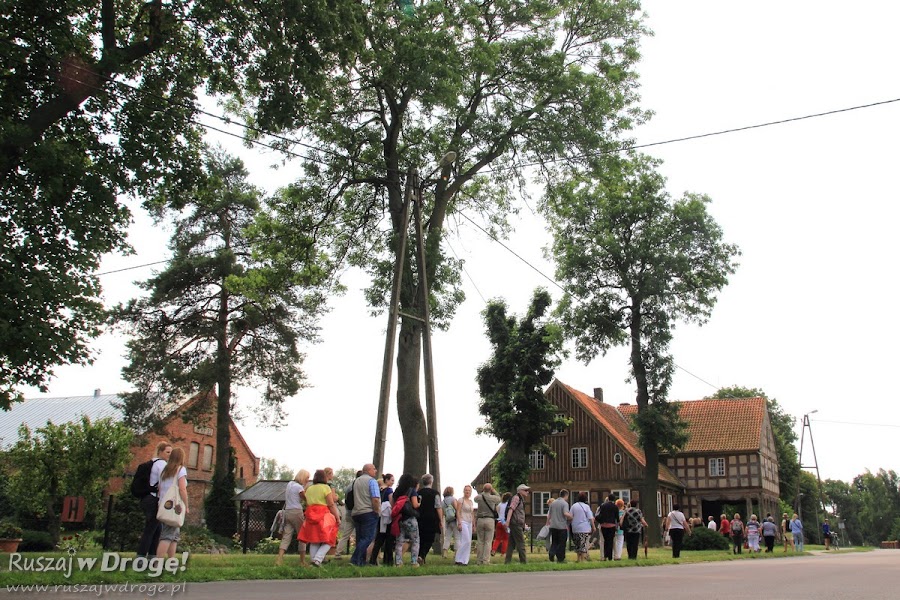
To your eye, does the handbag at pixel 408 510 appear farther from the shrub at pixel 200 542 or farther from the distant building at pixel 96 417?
the distant building at pixel 96 417

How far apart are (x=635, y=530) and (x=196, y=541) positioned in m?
14.8

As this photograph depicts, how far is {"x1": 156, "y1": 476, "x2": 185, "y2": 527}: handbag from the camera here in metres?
9.32

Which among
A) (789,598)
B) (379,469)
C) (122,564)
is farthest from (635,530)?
(122,564)

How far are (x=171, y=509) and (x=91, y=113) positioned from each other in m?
11.2

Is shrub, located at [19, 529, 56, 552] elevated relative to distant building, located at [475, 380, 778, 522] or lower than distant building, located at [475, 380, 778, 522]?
lower

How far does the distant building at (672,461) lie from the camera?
153 ft

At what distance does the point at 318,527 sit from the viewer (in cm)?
1188

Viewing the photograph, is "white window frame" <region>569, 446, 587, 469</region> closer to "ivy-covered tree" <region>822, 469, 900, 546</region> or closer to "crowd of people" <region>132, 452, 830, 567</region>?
"crowd of people" <region>132, 452, 830, 567</region>

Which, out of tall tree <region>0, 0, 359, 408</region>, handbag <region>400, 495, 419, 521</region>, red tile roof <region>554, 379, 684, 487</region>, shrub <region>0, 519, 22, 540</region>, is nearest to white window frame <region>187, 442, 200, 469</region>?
red tile roof <region>554, 379, 684, 487</region>

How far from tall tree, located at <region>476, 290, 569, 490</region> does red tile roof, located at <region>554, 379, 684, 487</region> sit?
56.8 feet

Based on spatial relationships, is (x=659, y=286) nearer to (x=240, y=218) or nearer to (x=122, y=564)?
(x=240, y=218)

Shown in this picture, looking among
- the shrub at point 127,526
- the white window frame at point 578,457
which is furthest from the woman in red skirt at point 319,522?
the white window frame at point 578,457

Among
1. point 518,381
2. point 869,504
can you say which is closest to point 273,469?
point 869,504

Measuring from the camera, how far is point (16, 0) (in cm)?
1452
